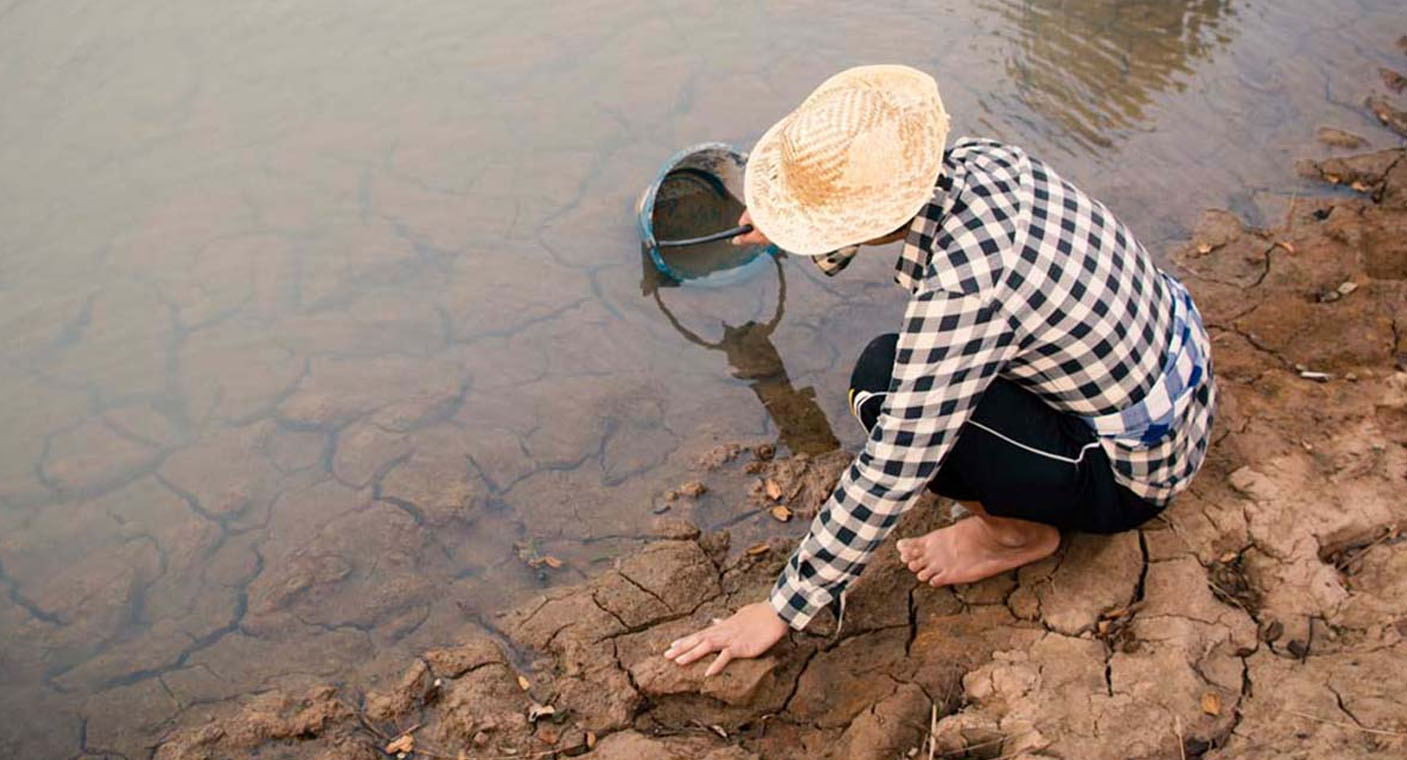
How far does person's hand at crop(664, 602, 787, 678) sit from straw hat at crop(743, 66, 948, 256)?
2.95 feet

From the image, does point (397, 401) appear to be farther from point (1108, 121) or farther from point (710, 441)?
point (1108, 121)

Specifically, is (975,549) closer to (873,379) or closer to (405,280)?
(873,379)

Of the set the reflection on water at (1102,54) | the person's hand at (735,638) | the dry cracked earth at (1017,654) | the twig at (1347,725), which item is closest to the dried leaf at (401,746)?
the dry cracked earth at (1017,654)

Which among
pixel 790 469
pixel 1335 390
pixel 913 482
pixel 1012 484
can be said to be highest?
pixel 913 482

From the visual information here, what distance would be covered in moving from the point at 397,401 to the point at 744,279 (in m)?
1.37

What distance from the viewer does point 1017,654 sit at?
8.72 feet

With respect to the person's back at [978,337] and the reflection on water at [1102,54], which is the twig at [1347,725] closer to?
the person's back at [978,337]

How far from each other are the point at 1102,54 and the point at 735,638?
4105 mm

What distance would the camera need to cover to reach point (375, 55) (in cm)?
534

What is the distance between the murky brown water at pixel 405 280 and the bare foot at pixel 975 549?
1.97 ft

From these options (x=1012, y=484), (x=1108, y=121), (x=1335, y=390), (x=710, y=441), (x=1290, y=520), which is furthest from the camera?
(x=1108, y=121)

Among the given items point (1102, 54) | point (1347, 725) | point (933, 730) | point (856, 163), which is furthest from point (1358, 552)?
point (1102, 54)

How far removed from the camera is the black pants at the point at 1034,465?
253 centimetres

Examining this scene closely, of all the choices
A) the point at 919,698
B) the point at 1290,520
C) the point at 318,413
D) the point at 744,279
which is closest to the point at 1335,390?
the point at 1290,520
